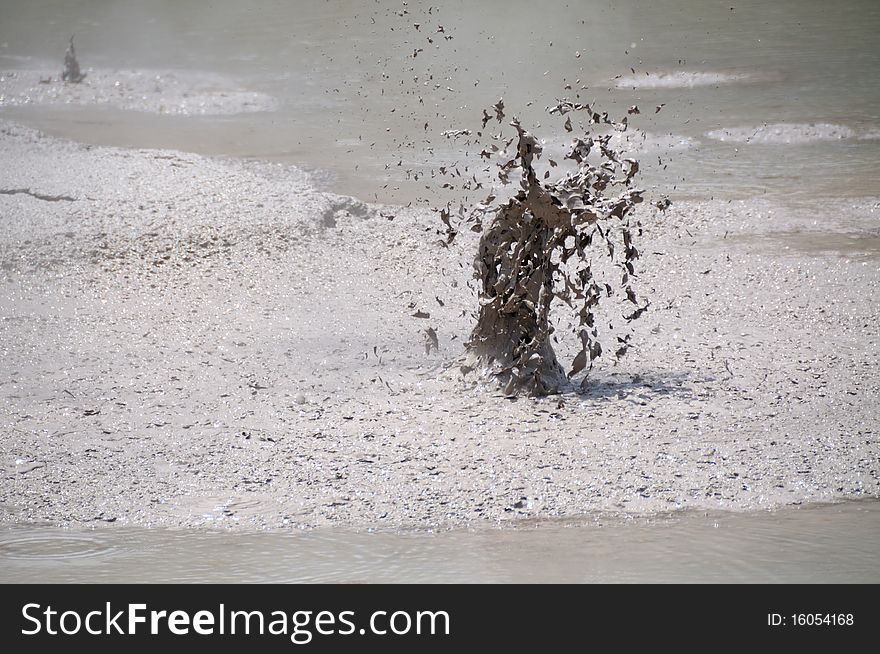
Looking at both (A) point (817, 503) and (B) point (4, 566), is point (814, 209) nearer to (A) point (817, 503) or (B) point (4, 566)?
(A) point (817, 503)

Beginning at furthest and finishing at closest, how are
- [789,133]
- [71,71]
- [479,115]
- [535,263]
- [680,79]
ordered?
[71,71], [680,79], [479,115], [789,133], [535,263]

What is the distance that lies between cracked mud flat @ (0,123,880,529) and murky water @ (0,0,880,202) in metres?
2.38

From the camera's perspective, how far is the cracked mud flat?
4840mm

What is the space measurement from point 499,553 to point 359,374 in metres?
2.19

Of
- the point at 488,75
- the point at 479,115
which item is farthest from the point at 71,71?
the point at 479,115

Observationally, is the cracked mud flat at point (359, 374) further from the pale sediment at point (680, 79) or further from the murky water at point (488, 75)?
the pale sediment at point (680, 79)

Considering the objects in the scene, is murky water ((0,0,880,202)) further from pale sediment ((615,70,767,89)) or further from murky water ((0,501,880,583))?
murky water ((0,501,880,583))

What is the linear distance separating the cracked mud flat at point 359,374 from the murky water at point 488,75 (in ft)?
7.81

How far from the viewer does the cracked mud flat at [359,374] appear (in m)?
4.84

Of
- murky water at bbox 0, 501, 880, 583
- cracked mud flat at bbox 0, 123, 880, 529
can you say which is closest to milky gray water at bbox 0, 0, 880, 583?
murky water at bbox 0, 501, 880, 583

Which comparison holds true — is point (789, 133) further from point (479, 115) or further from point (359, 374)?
point (359, 374)

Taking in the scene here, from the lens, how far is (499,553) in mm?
4250

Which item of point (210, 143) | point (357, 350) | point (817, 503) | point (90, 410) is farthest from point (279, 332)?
point (210, 143)

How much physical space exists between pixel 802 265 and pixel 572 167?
3.83 m
